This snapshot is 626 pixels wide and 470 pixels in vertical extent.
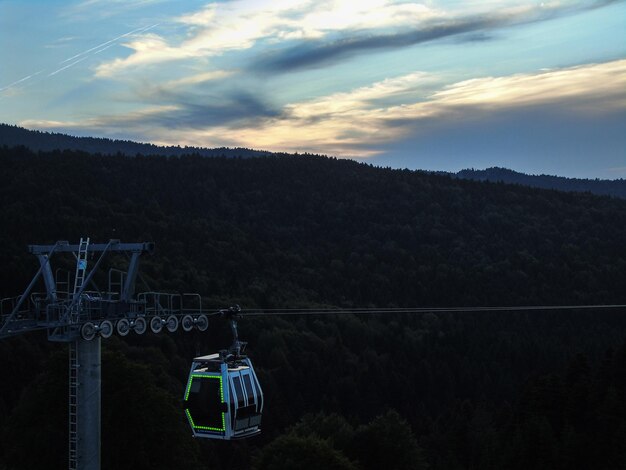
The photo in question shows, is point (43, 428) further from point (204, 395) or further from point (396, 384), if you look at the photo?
point (396, 384)

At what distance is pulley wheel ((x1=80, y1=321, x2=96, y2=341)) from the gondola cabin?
223 inches

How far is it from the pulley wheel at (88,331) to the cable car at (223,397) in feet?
18.3

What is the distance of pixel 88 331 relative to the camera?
131 ft

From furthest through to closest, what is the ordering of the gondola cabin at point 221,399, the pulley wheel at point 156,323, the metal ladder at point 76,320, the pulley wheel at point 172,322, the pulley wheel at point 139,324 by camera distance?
the pulley wheel at point 172,322, the pulley wheel at point 156,323, the pulley wheel at point 139,324, the metal ladder at point 76,320, the gondola cabin at point 221,399

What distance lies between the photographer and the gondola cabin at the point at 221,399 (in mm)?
36188

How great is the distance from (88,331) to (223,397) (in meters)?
7.96

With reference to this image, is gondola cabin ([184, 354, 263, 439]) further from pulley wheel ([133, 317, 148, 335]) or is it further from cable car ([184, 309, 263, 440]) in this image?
pulley wheel ([133, 317, 148, 335])

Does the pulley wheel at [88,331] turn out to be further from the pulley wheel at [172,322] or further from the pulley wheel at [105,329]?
the pulley wheel at [172,322]

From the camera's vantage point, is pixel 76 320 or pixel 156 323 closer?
pixel 76 320

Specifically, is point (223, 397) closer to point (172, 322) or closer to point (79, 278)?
point (172, 322)

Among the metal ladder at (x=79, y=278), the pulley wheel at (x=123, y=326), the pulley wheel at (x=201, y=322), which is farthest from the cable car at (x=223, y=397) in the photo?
the metal ladder at (x=79, y=278)

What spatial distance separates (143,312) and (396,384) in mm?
143189

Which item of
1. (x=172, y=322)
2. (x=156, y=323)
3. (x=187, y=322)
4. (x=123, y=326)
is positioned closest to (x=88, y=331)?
(x=123, y=326)

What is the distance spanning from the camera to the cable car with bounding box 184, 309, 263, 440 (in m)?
36.2
